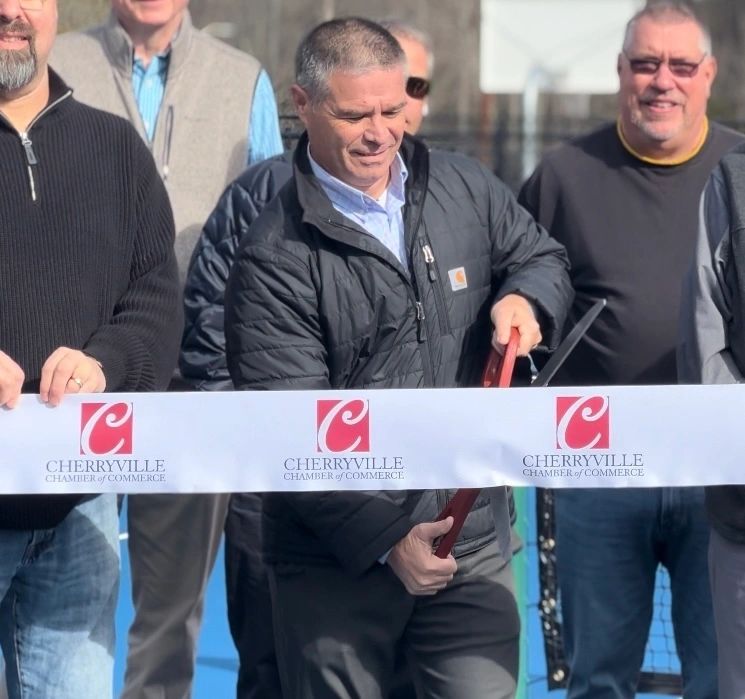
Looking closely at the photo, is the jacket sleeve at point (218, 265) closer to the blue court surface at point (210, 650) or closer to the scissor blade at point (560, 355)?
the scissor blade at point (560, 355)

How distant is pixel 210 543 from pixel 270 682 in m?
0.70

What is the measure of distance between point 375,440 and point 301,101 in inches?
34.4

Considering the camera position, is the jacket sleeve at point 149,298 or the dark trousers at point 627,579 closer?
the jacket sleeve at point 149,298

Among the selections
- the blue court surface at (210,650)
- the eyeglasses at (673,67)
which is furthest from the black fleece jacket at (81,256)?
the blue court surface at (210,650)

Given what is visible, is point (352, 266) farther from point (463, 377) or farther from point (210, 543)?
point (210, 543)

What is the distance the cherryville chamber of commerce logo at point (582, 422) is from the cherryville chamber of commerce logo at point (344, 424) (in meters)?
0.43

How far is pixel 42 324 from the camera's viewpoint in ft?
11.7

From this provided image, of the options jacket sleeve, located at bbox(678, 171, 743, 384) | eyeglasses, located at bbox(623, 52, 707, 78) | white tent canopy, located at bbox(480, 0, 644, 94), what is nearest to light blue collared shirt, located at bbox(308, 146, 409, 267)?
jacket sleeve, located at bbox(678, 171, 743, 384)

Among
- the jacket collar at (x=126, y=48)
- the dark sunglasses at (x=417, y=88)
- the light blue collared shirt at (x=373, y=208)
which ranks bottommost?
the light blue collared shirt at (x=373, y=208)

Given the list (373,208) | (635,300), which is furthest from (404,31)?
(373,208)

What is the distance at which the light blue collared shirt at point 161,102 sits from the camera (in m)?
5.12

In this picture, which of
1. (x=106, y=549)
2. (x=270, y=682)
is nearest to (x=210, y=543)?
(x=270, y=682)

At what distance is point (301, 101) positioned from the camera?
12.3 ft

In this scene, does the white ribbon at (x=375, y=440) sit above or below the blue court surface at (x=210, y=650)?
above
